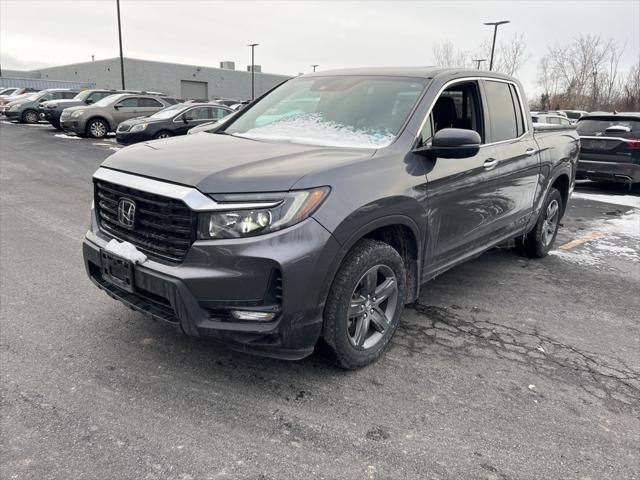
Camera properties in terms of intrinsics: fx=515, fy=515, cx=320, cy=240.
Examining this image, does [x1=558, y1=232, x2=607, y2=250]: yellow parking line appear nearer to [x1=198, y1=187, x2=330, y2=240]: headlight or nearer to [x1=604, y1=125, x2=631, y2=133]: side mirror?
[x1=604, y1=125, x2=631, y2=133]: side mirror

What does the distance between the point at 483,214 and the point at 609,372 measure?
144 cm

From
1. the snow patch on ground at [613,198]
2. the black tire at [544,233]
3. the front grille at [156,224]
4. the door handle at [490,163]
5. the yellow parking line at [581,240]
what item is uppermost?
the door handle at [490,163]

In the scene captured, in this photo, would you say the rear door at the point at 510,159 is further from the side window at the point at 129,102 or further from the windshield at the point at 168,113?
the side window at the point at 129,102

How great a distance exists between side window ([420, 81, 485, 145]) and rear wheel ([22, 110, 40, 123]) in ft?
78.5

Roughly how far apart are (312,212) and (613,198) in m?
9.64

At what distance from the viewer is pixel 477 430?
105 inches

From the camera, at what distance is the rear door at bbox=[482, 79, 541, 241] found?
14.3ft

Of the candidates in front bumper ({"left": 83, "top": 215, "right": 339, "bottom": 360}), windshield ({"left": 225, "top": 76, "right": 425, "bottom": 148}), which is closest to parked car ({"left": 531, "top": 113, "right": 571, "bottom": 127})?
windshield ({"left": 225, "top": 76, "right": 425, "bottom": 148})

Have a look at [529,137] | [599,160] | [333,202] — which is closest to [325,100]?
[333,202]

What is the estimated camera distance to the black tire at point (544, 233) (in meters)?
5.58

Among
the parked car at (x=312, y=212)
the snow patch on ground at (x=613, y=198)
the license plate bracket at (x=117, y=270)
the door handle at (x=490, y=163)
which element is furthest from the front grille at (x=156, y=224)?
the snow patch on ground at (x=613, y=198)

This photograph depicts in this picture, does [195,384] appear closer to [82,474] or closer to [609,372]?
[82,474]

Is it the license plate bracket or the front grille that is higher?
the front grille

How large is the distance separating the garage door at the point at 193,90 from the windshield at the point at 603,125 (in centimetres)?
5170
